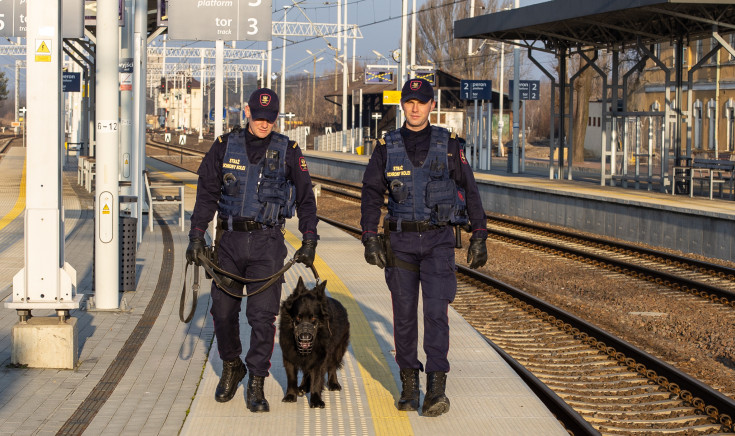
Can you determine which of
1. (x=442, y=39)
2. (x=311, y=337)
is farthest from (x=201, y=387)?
(x=442, y=39)

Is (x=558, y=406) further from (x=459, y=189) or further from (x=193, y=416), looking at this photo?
(x=193, y=416)

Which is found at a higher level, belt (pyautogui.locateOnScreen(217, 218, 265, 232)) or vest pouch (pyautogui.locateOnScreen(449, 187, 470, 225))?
vest pouch (pyautogui.locateOnScreen(449, 187, 470, 225))

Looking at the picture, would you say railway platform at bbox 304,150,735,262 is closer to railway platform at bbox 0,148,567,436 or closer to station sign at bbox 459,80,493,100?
station sign at bbox 459,80,493,100

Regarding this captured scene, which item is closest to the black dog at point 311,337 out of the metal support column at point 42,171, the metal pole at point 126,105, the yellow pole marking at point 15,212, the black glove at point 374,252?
the black glove at point 374,252

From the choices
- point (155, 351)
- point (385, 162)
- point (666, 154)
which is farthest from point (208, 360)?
point (666, 154)

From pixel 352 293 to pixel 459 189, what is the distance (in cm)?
513

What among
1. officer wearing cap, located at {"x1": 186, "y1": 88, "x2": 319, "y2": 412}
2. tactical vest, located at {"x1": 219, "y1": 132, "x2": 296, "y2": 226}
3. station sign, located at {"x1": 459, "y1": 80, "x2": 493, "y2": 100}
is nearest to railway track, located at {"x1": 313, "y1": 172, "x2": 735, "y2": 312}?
officer wearing cap, located at {"x1": 186, "y1": 88, "x2": 319, "y2": 412}

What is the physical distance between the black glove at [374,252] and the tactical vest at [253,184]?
23.6 inches

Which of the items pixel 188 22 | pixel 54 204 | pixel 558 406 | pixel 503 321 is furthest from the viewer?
pixel 188 22

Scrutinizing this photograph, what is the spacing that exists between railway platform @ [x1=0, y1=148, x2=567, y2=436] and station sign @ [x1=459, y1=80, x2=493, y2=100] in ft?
82.0

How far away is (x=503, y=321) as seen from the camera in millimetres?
11078

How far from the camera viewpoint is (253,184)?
6.19m

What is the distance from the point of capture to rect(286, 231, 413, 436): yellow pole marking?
605 cm

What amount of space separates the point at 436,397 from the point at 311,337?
88 cm
